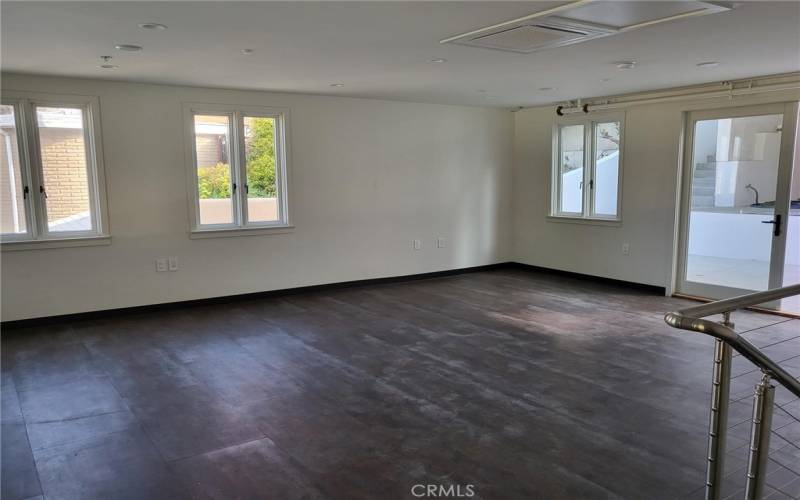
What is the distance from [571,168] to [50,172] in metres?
6.16

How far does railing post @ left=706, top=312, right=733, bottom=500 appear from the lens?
5.35 ft

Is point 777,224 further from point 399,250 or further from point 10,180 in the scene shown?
point 10,180

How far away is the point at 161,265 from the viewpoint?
579 cm

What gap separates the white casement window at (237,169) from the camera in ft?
19.5

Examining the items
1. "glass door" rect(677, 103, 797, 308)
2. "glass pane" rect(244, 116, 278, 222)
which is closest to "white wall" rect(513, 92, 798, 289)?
"glass door" rect(677, 103, 797, 308)

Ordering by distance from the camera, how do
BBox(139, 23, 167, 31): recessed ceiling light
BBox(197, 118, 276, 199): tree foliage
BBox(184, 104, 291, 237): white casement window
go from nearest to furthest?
BBox(139, 23, 167, 31): recessed ceiling light → BBox(184, 104, 291, 237): white casement window → BBox(197, 118, 276, 199): tree foliage

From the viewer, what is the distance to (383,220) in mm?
7176

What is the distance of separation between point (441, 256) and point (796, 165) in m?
4.19

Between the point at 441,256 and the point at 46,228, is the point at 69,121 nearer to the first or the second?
the point at 46,228

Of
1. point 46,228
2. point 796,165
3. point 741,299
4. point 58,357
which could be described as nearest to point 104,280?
point 46,228

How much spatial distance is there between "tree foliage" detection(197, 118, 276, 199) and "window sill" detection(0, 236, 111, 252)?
1.14 meters

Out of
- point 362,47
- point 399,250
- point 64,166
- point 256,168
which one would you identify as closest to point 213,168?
point 256,168
